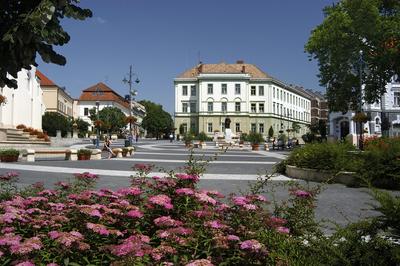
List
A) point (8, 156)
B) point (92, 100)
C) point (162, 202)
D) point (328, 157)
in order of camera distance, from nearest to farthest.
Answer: point (162, 202) < point (328, 157) < point (8, 156) < point (92, 100)

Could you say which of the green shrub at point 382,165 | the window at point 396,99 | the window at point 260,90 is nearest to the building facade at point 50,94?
the window at point 260,90

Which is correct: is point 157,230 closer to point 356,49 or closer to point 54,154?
point 54,154

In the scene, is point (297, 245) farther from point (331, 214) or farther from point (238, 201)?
point (331, 214)

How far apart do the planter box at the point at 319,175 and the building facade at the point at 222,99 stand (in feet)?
277

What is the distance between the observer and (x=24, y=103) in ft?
162

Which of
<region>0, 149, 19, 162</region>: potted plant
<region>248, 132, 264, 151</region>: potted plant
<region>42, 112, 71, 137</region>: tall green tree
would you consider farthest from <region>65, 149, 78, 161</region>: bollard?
<region>42, 112, 71, 137</region>: tall green tree

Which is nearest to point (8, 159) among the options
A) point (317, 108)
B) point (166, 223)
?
point (166, 223)

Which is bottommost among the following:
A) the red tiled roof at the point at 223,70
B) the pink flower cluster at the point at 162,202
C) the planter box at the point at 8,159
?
the planter box at the point at 8,159

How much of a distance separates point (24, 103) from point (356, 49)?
112ft

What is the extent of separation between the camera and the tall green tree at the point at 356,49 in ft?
111

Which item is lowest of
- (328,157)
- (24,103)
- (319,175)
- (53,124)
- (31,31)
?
(319,175)

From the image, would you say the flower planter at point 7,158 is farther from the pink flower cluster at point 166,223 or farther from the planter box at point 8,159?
the pink flower cluster at point 166,223

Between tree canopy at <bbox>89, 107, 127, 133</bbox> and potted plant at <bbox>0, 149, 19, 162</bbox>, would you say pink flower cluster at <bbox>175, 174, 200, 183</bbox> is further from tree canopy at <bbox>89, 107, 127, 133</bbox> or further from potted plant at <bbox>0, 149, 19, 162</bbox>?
tree canopy at <bbox>89, 107, 127, 133</bbox>

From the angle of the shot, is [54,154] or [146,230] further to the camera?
[54,154]
